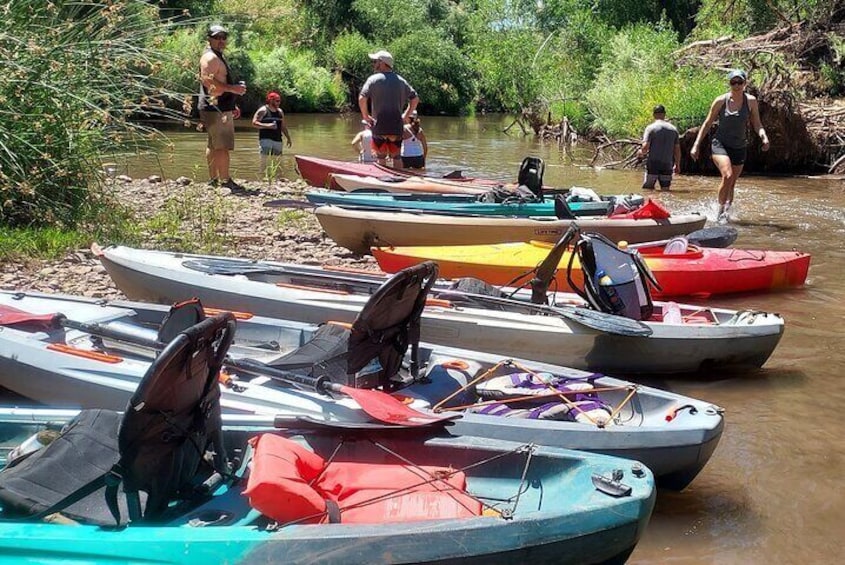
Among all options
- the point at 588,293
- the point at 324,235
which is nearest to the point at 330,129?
the point at 324,235

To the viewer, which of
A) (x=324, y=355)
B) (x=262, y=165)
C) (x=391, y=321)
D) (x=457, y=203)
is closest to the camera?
(x=391, y=321)

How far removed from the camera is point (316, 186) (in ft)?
41.0

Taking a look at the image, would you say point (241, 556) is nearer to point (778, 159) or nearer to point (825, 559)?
point (825, 559)

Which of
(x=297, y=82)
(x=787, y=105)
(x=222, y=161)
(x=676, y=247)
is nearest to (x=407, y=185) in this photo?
(x=222, y=161)

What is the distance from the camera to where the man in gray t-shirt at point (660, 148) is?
1212cm

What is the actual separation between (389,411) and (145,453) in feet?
3.72

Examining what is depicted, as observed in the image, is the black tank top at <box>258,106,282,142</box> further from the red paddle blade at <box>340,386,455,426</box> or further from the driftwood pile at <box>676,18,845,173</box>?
the red paddle blade at <box>340,386,455,426</box>

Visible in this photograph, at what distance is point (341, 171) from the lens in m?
11.7

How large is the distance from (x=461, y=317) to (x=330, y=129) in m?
22.2

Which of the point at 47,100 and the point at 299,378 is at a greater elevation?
the point at 47,100

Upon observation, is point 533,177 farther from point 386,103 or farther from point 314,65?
point 314,65

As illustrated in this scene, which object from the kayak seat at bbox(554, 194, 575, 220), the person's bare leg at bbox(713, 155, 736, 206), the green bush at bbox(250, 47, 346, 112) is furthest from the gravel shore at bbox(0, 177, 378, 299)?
the green bush at bbox(250, 47, 346, 112)

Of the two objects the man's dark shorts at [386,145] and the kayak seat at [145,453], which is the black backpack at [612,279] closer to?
the kayak seat at [145,453]

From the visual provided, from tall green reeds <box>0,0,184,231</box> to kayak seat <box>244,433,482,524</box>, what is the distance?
4267 millimetres
